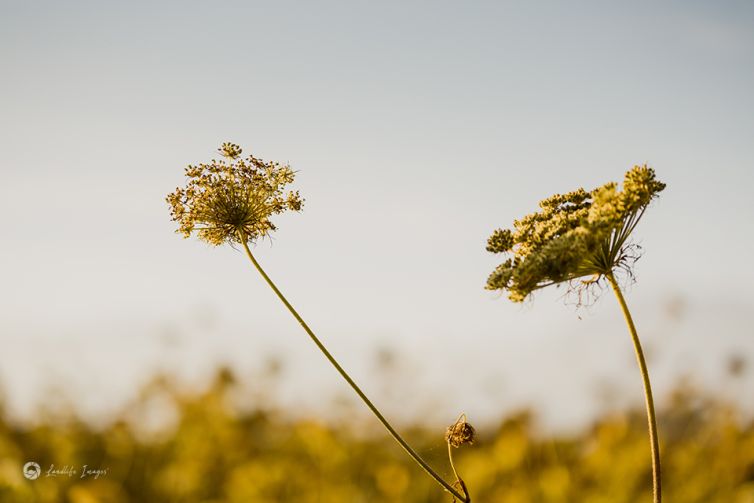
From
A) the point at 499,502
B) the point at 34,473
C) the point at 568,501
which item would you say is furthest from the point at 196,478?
the point at 568,501

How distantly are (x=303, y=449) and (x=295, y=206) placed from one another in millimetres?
10262

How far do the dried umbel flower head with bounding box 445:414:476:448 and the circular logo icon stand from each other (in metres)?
10.5

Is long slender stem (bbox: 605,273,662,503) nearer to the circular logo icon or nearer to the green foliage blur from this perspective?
the green foliage blur

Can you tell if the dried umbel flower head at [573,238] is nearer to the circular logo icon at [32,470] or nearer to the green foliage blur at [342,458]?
the green foliage blur at [342,458]

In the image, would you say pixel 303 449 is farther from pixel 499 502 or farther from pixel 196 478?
pixel 499 502

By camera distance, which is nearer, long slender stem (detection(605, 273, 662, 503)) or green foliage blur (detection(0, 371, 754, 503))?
long slender stem (detection(605, 273, 662, 503))

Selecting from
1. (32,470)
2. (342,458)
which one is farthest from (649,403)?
(32,470)

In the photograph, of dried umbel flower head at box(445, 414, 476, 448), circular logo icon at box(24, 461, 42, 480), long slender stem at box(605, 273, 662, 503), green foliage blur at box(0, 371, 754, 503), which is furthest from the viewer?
green foliage blur at box(0, 371, 754, 503)

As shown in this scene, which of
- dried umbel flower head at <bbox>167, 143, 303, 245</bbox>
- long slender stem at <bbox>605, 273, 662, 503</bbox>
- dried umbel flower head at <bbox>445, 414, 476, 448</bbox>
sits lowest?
long slender stem at <bbox>605, 273, 662, 503</bbox>

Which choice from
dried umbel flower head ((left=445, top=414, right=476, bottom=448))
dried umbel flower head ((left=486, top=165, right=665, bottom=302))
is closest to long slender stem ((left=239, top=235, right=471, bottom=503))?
dried umbel flower head ((left=445, top=414, right=476, bottom=448))

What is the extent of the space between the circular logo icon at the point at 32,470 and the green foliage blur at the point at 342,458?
31cm

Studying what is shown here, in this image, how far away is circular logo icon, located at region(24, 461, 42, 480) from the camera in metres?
10.3

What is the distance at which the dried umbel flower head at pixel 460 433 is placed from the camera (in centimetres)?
348

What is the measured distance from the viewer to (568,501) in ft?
39.1
